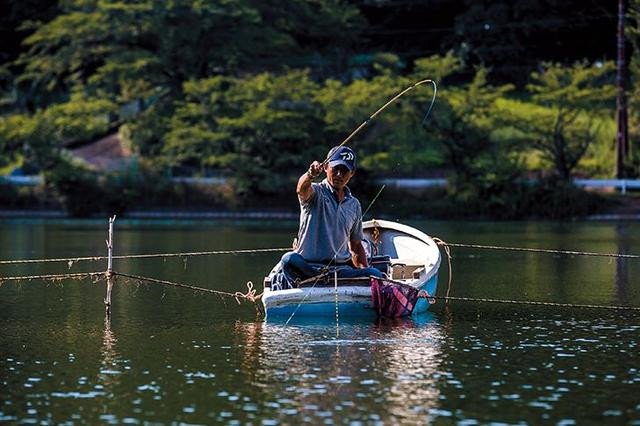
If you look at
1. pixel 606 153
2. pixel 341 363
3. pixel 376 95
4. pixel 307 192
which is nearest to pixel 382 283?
pixel 307 192

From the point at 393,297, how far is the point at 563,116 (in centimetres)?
3290

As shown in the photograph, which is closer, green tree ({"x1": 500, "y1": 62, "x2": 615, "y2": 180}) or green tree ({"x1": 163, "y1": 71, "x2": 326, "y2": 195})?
green tree ({"x1": 500, "y1": 62, "x2": 615, "y2": 180})

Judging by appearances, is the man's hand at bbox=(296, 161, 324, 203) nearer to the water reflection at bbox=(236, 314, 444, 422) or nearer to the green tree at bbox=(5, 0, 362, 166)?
the water reflection at bbox=(236, 314, 444, 422)

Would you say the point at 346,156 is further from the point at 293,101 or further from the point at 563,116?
the point at 293,101

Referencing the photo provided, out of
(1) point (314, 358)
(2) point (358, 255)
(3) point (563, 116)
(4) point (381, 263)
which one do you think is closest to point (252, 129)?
(3) point (563, 116)

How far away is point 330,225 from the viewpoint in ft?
59.9

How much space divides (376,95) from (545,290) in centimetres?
2806

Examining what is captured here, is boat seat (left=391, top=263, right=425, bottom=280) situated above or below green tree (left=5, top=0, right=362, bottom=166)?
below

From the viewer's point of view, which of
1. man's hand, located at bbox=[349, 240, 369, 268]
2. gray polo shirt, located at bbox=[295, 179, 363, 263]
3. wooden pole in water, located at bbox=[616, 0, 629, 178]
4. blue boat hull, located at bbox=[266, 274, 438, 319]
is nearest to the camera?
gray polo shirt, located at bbox=[295, 179, 363, 263]

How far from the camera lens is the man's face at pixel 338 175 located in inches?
710

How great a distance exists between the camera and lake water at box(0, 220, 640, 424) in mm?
12617

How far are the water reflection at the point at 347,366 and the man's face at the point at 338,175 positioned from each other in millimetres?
1776

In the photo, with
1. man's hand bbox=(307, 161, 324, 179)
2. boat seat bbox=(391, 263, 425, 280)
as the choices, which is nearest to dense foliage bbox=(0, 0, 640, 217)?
boat seat bbox=(391, 263, 425, 280)

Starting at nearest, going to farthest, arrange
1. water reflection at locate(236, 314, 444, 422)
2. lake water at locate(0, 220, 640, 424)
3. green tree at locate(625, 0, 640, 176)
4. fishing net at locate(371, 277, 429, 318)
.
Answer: lake water at locate(0, 220, 640, 424), water reflection at locate(236, 314, 444, 422), fishing net at locate(371, 277, 429, 318), green tree at locate(625, 0, 640, 176)
